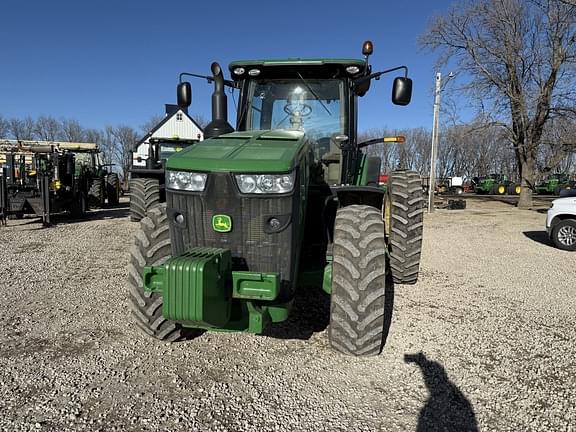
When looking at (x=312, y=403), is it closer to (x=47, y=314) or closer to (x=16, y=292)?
(x=47, y=314)

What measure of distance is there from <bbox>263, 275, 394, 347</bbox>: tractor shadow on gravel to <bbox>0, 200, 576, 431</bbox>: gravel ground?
22mm

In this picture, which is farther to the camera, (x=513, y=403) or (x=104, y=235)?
(x=104, y=235)

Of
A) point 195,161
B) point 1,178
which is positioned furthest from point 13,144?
point 195,161

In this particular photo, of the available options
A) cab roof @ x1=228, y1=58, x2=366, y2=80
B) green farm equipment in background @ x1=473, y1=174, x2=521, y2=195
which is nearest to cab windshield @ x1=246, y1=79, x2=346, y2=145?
cab roof @ x1=228, y1=58, x2=366, y2=80

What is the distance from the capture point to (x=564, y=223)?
9070 mm

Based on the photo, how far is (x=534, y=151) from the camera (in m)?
20.4

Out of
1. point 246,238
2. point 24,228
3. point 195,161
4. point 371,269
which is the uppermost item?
point 195,161

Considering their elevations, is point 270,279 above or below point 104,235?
above

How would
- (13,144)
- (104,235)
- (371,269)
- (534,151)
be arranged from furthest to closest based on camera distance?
1. (534,151)
2. (13,144)
3. (104,235)
4. (371,269)

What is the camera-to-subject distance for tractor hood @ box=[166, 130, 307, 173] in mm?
2857

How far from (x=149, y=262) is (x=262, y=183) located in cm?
125

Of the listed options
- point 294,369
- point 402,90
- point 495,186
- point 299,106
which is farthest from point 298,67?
point 495,186

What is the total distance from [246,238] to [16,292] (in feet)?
12.8

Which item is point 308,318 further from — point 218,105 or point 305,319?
point 218,105
